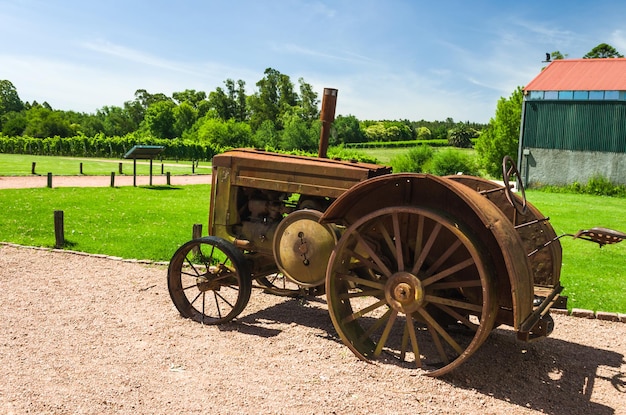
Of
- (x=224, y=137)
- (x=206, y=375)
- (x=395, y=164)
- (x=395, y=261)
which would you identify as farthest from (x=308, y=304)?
(x=224, y=137)

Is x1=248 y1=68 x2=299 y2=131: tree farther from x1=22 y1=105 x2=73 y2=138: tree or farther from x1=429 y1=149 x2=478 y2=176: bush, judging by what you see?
x1=429 y1=149 x2=478 y2=176: bush

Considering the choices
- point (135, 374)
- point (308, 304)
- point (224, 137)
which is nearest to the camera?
point (135, 374)

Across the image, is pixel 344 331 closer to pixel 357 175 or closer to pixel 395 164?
pixel 357 175

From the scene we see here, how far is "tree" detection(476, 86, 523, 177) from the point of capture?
136 ft

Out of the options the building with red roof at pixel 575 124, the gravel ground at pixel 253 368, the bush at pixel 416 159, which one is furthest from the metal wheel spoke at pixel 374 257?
the building with red roof at pixel 575 124

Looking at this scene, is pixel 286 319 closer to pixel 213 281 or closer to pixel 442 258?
pixel 213 281

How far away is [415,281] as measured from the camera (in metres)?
4.59

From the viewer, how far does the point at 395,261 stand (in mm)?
5207

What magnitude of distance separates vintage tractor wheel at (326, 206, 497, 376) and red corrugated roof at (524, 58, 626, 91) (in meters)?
30.6

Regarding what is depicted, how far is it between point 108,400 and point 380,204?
2.66m

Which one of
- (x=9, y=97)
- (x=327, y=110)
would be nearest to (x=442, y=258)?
(x=327, y=110)

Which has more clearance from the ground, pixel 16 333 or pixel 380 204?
pixel 380 204

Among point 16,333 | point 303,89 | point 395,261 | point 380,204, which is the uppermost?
point 303,89

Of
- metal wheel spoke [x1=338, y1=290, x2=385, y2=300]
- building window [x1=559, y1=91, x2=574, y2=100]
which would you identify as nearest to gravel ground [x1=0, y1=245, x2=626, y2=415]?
metal wheel spoke [x1=338, y1=290, x2=385, y2=300]
